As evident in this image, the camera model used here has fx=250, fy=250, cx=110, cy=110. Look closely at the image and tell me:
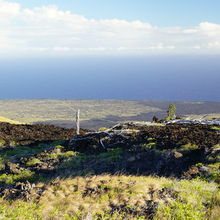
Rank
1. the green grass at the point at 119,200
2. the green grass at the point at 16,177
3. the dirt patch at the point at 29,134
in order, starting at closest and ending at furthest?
the green grass at the point at 119,200 < the green grass at the point at 16,177 < the dirt patch at the point at 29,134

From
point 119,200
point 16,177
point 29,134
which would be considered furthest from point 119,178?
point 29,134

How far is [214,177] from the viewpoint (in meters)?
9.67

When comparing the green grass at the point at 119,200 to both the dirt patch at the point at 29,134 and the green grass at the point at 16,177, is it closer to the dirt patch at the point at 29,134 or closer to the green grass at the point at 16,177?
the green grass at the point at 16,177

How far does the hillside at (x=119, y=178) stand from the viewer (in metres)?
7.44

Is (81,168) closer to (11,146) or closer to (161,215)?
(161,215)

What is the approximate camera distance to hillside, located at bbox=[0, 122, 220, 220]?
7.44 m

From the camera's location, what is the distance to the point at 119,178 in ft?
32.2

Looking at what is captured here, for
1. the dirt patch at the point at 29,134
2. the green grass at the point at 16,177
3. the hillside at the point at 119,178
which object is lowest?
the dirt patch at the point at 29,134

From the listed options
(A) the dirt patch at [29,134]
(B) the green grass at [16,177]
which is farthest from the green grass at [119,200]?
(A) the dirt patch at [29,134]

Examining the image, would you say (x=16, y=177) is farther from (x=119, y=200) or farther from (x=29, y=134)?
(x=29, y=134)

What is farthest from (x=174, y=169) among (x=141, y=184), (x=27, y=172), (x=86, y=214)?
(x=27, y=172)

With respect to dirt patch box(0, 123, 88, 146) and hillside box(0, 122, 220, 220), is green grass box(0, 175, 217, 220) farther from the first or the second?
dirt patch box(0, 123, 88, 146)

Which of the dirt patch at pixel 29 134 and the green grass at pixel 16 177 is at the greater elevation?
the green grass at pixel 16 177

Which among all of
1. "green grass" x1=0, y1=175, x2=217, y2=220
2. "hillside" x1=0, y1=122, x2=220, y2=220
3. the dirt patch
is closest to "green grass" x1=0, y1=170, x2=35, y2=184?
"hillside" x1=0, y1=122, x2=220, y2=220
